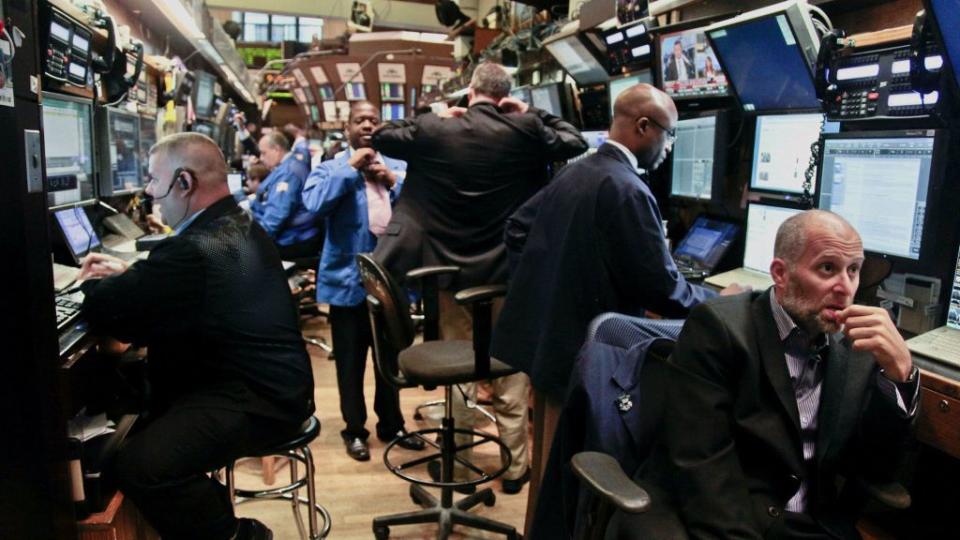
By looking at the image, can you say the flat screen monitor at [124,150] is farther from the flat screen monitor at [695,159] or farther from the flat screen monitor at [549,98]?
the flat screen monitor at [695,159]

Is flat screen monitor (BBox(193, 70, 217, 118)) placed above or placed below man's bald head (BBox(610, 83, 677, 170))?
above

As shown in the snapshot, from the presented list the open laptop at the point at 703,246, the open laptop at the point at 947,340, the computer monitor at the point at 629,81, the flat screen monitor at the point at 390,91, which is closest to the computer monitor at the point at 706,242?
the open laptop at the point at 703,246

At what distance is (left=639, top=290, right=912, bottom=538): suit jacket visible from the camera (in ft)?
4.96

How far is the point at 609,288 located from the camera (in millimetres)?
2199

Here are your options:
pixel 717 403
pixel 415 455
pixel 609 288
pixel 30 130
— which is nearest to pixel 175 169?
pixel 30 130

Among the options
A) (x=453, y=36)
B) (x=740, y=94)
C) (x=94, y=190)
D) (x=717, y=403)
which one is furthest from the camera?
(x=453, y=36)

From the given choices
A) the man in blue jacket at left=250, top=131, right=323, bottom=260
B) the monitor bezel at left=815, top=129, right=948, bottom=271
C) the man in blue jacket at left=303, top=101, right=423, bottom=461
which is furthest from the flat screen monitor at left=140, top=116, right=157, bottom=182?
the monitor bezel at left=815, top=129, right=948, bottom=271

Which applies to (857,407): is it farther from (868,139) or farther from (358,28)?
(358,28)

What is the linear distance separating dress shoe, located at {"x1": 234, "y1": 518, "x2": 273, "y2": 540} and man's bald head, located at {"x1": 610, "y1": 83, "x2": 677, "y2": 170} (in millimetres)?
1619

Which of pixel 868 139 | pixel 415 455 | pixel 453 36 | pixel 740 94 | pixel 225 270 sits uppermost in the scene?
pixel 453 36

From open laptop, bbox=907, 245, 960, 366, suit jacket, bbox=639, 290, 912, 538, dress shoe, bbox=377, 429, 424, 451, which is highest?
open laptop, bbox=907, 245, 960, 366

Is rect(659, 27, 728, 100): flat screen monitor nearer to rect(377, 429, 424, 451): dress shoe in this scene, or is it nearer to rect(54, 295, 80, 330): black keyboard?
rect(377, 429, 424, 451): dress shoe

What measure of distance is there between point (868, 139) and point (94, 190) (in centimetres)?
306

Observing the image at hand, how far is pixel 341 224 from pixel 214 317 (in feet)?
4.98
